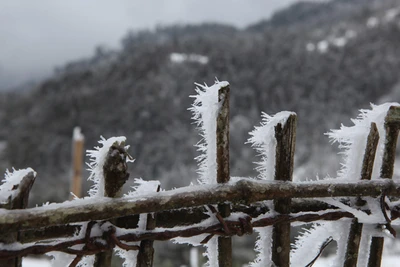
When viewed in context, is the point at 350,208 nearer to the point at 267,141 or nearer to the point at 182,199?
the point at 267,141

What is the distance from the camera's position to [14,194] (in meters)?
0.71

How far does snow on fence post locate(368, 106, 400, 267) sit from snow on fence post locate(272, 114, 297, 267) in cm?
28

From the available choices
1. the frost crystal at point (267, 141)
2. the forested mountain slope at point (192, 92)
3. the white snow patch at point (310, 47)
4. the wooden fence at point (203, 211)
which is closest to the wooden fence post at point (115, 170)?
the wooden fence at point (203, 211)

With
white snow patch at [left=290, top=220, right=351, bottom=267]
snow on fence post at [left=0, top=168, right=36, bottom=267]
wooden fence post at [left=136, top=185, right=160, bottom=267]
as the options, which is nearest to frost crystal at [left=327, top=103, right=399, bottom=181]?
white snow patch at [left=290, top=220, right=351, bottom=267]

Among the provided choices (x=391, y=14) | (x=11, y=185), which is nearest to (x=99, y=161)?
(x=11, y=185)

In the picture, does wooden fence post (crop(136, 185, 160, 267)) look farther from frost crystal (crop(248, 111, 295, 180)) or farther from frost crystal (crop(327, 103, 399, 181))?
frost crystal (crop(327, 103, 399, 181))

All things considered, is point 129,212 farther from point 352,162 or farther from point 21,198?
point 352,162

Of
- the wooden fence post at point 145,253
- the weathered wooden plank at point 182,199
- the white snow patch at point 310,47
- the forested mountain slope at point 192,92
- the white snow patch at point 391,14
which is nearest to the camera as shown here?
the weathered wooden plank at point 182,199

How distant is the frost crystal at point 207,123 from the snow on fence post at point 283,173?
0.53 feet

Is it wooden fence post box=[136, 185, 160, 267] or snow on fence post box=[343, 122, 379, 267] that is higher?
snow on fence post box=[343, 122, 379, 267]

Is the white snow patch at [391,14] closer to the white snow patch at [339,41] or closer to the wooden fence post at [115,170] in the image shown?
the white snow patch at [339,41]

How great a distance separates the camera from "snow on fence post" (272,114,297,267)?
3.02ft

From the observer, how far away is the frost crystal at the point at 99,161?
779mm

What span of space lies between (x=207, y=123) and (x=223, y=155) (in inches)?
3.2
